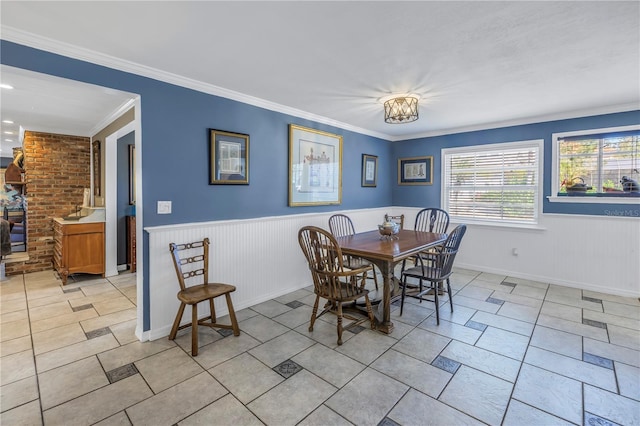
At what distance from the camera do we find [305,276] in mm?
4219

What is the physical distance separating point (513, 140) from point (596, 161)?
1012 millimetres

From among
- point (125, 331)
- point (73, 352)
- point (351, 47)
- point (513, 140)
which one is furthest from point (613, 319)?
point (73, 352)

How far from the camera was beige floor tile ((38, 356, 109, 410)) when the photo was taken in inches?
77.2

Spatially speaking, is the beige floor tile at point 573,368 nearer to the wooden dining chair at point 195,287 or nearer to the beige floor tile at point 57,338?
the wooden dining chair at point 195,287

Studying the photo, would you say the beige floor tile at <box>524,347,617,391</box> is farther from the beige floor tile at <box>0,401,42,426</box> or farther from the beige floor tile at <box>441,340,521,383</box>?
the beige floor tile at <box>0,401,42,426</box>

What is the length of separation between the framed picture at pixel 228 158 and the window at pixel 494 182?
140 inches

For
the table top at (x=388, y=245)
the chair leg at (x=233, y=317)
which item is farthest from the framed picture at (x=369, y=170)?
the chair leg at (x=233, y=317)

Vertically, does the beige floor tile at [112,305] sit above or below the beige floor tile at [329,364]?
above

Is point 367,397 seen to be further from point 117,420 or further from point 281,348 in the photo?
point 117,420

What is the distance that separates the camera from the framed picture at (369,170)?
5.24 m

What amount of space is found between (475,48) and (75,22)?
8.85 feet

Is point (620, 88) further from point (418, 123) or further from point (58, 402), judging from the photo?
point (58, 402)

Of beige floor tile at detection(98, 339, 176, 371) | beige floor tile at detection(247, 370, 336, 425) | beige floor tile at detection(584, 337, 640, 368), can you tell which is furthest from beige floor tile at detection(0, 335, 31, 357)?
beige floor tile at detection(584, 337, 640, 368)

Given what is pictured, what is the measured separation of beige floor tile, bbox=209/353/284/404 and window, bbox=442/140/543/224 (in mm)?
4220
